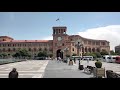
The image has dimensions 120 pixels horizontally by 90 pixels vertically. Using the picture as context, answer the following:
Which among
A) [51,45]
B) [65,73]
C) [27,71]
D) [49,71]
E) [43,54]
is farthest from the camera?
[51,45]

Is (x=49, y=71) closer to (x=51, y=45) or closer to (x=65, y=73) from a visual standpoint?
(x=65, y=73)

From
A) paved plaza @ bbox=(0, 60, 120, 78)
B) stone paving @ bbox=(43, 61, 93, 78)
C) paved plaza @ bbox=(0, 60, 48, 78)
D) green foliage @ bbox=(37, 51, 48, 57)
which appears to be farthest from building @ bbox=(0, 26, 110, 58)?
stone paving @ bbox=(43, 61, 93, 78)

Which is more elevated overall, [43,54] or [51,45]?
[51,45]

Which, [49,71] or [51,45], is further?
[51,45]

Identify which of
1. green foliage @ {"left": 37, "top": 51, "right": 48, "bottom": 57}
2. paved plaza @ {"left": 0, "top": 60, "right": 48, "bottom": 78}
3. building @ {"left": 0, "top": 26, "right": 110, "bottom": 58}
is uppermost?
building @ {"left": 0, "top": 26, "right": 110, "bottom": 58}

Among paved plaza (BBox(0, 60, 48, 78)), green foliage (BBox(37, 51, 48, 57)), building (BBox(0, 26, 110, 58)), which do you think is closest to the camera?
paved plaza (BBox(0, 60, 48, 78))

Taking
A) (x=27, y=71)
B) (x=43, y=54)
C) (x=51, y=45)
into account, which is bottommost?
(x=27, y=71)

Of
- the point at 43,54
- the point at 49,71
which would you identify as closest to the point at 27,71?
the point at 49,71

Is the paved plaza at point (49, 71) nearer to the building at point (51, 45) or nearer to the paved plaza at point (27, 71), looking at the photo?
the paved plaza at point (27, 71)

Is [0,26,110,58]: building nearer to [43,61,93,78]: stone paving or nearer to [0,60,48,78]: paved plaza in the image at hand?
[0,60,48,78]: paved plaza

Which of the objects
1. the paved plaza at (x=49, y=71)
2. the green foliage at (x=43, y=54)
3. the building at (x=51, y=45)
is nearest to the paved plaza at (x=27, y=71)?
the paved plaza at (x=49, y=71)
